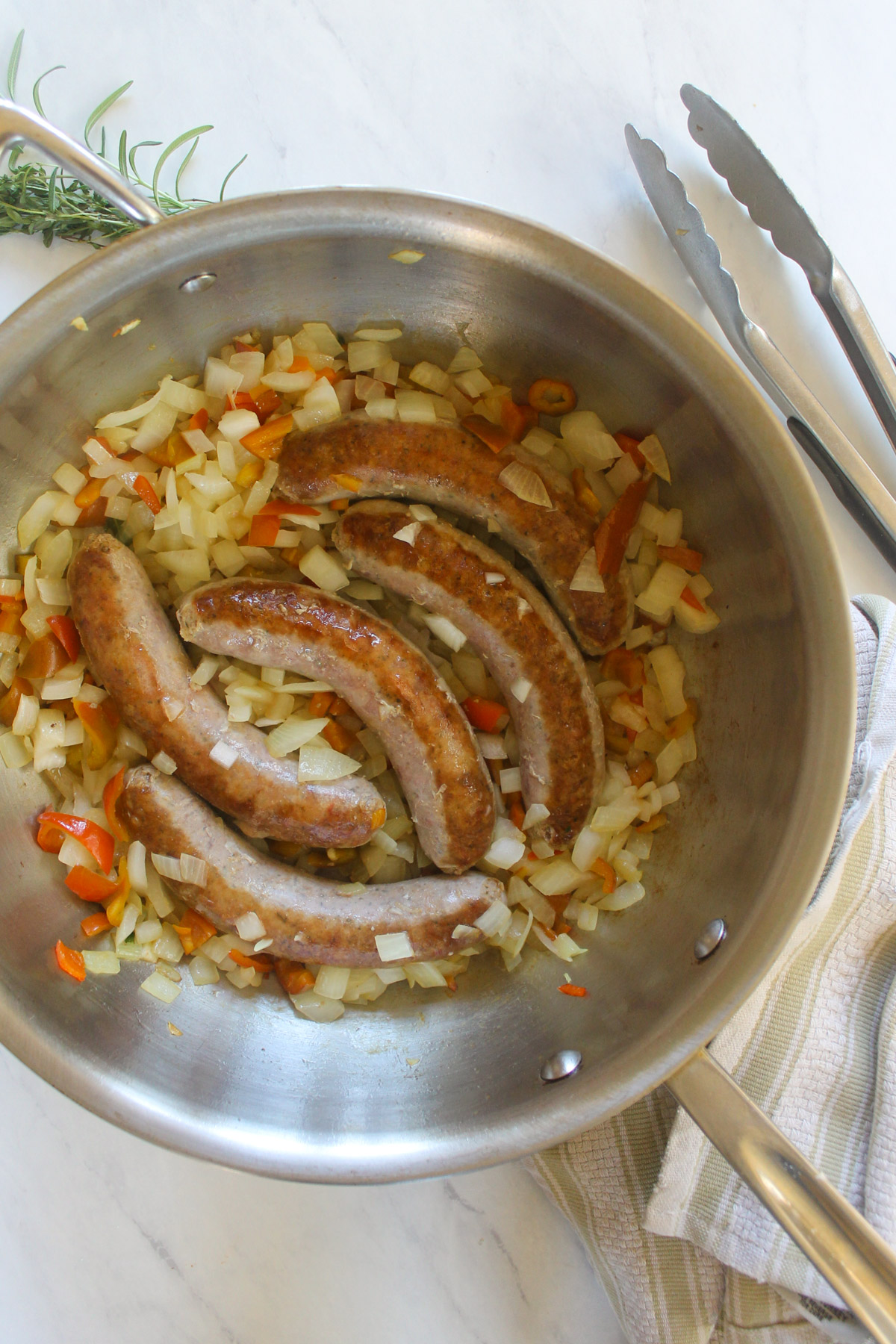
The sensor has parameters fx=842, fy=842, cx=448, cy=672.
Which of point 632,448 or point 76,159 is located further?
point 632,448

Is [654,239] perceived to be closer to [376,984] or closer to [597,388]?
[597,388]

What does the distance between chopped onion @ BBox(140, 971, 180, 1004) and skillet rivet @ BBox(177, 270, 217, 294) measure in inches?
58.8

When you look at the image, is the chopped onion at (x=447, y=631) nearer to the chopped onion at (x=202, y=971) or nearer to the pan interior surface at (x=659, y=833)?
the pan interior surface at (x=659, y=833)

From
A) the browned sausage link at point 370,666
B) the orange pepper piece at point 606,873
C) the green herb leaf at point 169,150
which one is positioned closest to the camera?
the browned sausage link at point 370,666

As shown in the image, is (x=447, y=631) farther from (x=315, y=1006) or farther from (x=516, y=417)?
(x=315, y=1006)

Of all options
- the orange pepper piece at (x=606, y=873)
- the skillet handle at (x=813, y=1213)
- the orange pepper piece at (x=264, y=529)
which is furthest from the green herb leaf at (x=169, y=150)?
the skillet handle at (x=813, y=1213)

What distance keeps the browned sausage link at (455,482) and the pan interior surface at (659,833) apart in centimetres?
22

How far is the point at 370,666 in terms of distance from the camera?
183cm

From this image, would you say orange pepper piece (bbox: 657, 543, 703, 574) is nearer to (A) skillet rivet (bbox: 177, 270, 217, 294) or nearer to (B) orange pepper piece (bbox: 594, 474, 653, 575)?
(B) orange pepper piece (bbox: 594, 474, 653, 575)

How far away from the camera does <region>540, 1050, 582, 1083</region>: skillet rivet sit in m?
1.80

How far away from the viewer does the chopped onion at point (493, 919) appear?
1.95m

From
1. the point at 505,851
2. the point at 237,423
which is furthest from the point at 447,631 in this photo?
the point at 237,423

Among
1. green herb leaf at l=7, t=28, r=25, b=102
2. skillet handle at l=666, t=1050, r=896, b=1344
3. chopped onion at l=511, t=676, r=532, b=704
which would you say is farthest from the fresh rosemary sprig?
skillet handle at l=666, t=1050, r=896, b=1344

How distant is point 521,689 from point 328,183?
4.44 ft
